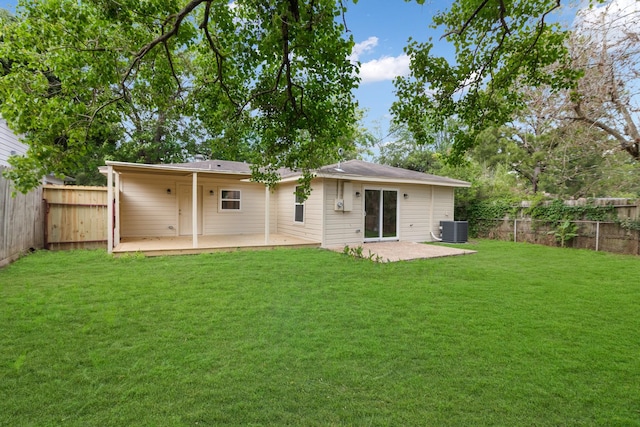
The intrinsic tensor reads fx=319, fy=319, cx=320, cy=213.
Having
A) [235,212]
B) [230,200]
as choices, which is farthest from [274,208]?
[230,200]

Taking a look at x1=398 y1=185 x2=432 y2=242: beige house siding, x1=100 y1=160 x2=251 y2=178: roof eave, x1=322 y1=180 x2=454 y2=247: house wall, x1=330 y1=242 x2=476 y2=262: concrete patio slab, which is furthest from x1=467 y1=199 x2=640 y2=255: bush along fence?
x1=100 y1=160 x2=251 y2=178: roof eave

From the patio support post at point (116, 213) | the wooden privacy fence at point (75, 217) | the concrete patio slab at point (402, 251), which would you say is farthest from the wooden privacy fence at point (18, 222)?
the concrete patio slab at point (402, 251)

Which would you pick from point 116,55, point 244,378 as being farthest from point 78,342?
point 116,55

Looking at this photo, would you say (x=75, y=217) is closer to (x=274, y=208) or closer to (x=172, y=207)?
(x=172, y=207)

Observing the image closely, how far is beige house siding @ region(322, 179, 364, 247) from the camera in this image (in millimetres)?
8836

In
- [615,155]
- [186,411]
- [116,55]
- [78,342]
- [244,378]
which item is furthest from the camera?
[615,155]

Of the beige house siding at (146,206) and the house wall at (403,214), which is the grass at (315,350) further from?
the beige house siding at (146,206)

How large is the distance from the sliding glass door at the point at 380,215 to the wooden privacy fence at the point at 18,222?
25.8 ft

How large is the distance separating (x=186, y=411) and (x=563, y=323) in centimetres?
365

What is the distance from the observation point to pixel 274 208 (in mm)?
11523

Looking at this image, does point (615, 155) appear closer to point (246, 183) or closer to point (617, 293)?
point (617, 293)

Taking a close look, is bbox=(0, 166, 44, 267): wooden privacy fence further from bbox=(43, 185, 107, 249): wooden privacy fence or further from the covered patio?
the covered patio

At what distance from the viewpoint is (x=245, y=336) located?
2957mm

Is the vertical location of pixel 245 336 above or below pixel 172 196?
below
